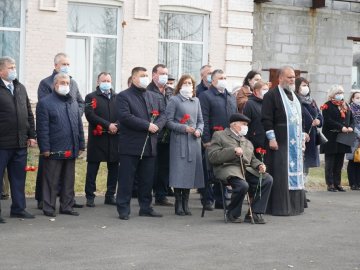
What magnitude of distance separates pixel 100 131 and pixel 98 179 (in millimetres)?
3346

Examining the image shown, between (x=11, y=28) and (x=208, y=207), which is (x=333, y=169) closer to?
(x=208, y=207)

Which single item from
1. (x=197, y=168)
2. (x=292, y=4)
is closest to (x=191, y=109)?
(x=197, y=168)

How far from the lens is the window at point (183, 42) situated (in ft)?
75.6

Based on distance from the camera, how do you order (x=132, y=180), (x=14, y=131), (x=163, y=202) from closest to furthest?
(x=14, y=131)
(x=132, y=180)
(x=163, y=202)

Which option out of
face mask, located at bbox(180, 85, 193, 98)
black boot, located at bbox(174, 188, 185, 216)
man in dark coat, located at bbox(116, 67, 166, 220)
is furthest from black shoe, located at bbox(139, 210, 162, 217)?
face mask, located at bbox(180, 85, 193, 98)

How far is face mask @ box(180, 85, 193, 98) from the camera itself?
14.2 metres

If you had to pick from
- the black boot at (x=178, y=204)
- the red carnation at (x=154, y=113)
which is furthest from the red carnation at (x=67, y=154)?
the black boot at (x=178, y=204)

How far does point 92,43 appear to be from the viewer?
72.6 ft

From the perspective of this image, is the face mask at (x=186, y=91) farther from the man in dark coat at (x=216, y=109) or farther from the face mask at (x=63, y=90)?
the face mask at (x=63, y=90)

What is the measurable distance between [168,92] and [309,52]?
10626 millimetres

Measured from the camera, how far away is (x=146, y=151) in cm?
1359

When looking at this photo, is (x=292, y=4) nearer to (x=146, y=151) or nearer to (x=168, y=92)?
(x=168, y=92)

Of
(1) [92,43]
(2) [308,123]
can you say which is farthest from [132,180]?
(1) [92,43]

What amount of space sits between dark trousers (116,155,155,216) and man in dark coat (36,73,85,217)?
0.76 m
